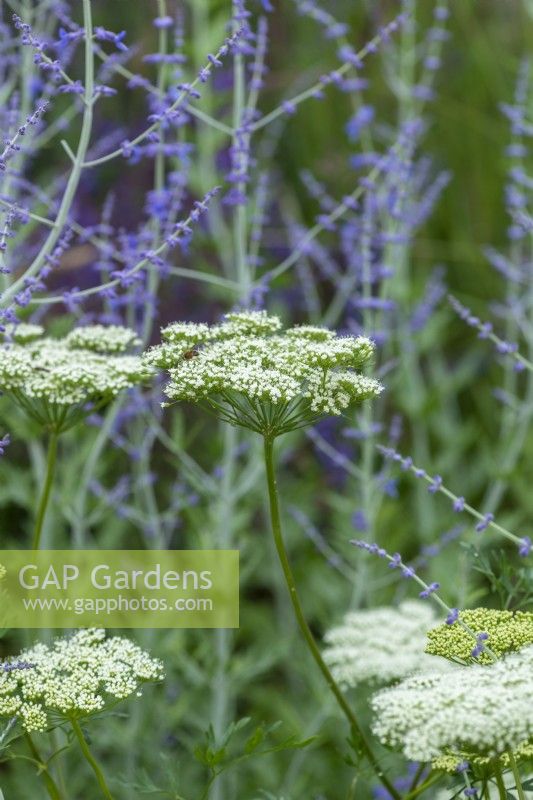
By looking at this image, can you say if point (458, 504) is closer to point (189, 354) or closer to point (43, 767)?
point (189, 354)

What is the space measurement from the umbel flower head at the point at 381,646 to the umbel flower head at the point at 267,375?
0.55 metres

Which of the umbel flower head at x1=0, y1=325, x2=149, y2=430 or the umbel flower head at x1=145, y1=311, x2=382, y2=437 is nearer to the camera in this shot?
the umbel flower head at x1=145, y1=311, x2=382, y2=437

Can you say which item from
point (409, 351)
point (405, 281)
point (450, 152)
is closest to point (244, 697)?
point (409, 351)

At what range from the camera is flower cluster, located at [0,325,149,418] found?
159 centimetres

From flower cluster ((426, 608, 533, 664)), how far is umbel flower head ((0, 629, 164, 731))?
39 cm

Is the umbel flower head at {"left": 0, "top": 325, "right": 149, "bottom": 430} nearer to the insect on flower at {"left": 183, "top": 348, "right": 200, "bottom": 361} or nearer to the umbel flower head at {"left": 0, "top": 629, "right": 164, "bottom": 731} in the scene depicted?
the insect on flower at {"left": 183, "top": 348, "right": 200, "bottom": 361}

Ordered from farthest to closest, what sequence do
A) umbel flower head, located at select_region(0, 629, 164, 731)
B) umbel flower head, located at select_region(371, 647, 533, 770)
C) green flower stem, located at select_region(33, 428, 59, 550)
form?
green flower stem, located at select_region(33, 428, 59, 550) < umbel flower head, located at select_region(0, 629, 164, 731) < umbel flower head, located at select_region(371, 647, 533, 770)

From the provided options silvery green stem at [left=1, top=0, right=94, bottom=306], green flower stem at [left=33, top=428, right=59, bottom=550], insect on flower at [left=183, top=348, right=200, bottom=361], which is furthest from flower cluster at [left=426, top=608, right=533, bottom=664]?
silvery green stem at [left=1, top=0, right=94, bottom=306]

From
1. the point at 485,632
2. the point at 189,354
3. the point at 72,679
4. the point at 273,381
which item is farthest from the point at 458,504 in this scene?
the point at 72,679

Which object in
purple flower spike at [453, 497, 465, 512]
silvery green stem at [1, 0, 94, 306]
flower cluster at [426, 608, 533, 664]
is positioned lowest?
flower cluster at [426, 608, 533, 664]

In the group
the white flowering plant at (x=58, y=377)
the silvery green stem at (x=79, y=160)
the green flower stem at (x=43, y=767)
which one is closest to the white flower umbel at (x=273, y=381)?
the white flowering plant at (x=58, y=377)

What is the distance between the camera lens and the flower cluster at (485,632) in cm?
142

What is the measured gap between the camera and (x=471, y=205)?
172 inches

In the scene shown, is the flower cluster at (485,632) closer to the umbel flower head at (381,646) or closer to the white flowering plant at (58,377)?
the umbel flower head at (381,646)
